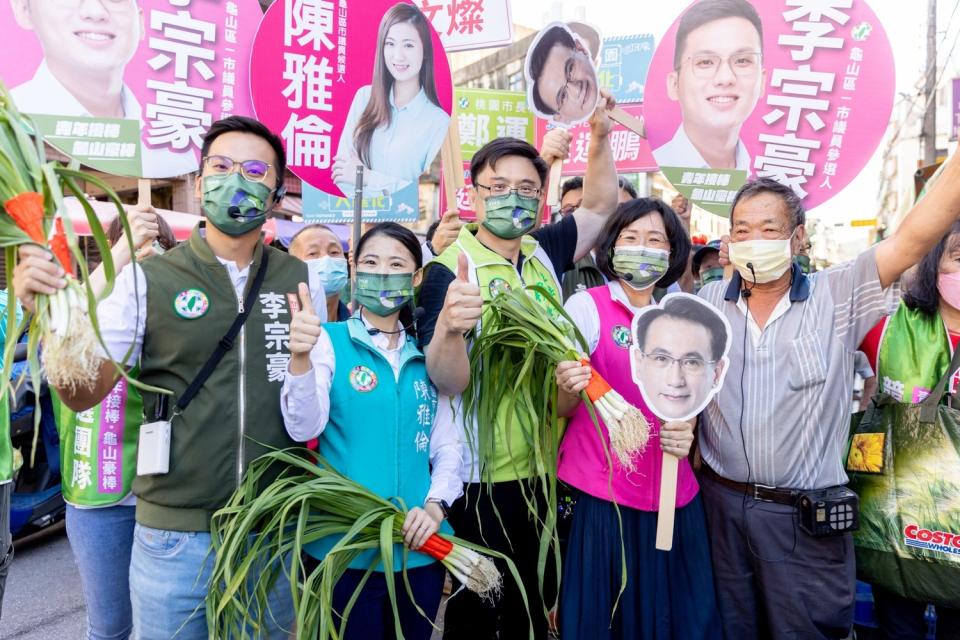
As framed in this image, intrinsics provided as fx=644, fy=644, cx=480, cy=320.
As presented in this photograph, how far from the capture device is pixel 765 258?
92.7 inches

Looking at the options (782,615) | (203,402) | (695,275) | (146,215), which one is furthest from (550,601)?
(695,275)

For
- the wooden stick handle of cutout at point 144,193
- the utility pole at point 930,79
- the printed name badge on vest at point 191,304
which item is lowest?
the printed name badge on vest at point 191,304

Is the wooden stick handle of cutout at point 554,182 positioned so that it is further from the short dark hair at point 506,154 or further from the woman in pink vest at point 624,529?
the woman in pink vest at point 624,529

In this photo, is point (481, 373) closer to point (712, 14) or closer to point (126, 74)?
point (126, 74)

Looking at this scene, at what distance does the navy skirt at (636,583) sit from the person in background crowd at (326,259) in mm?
2132

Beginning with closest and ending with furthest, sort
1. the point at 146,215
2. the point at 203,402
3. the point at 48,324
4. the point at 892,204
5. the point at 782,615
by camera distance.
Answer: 1. the point at 48,324
2. the point at 203,402
3. the point at 782,615
4. the point at 146,215
5. the point at 892,204

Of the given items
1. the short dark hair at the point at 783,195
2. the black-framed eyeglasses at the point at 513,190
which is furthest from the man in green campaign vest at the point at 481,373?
the short dark hair at the point at 783,195

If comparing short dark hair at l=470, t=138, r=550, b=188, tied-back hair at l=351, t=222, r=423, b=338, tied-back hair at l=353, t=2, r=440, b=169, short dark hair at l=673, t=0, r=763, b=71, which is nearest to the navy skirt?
tied-back hair at l=351, t=222, r=423, b=338

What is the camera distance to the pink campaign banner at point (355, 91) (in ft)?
10.9

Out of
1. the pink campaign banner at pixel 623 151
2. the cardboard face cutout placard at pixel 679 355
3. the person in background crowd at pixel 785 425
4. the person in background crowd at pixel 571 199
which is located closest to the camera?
the cardboard face cutout placard at pixel 679 355

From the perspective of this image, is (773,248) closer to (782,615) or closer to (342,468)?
(782,615)

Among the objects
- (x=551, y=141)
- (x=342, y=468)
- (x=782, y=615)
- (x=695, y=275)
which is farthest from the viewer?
(x=695, y=275)

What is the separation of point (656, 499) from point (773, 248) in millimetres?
1004

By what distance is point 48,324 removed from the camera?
142 centimetres
